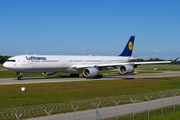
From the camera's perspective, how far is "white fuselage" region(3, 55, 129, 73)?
45.1 meters

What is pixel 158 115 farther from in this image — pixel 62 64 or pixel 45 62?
pixel 62 64

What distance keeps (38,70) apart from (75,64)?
35.9 feet

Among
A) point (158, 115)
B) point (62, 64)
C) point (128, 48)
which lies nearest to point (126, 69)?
point (62, 64)

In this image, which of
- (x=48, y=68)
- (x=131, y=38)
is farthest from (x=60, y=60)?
(x=131, y=38)

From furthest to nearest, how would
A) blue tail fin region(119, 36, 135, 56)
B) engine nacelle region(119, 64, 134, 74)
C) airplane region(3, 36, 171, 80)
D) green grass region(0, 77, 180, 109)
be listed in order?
blue tail fin region(119, 36, 135, 56) < engine nacelle region(119, 64, 134, 74) < airplane region(3, 36, 171, 80) < green grass region(0, 77, 180, 109)

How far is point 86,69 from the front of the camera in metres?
53.3

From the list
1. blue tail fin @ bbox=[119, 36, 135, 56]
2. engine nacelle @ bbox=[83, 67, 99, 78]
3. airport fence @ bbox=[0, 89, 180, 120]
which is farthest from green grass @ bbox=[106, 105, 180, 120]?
blue tail fin @ bbox=[119, 36, 135, 56]

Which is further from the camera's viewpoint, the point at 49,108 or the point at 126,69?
the point at 126,69

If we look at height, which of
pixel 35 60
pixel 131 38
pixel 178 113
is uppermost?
pixel 131 38

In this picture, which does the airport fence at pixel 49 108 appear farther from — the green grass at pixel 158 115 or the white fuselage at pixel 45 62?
the white fuselage at pixel 45 62

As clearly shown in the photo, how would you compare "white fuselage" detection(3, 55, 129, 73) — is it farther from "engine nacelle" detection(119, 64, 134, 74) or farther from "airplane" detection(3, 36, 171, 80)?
"engine nacelle" detection(119, 64, 134, 74)

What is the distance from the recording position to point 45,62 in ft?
160

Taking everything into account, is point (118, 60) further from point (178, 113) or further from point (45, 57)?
point (178, 113)

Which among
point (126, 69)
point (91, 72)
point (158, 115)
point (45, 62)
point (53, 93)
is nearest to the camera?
point (158, 115)
